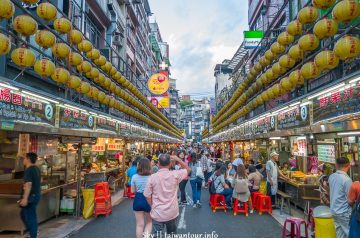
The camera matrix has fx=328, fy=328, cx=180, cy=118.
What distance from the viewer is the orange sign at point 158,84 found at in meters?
28.3

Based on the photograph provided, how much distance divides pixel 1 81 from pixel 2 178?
16.7 feet

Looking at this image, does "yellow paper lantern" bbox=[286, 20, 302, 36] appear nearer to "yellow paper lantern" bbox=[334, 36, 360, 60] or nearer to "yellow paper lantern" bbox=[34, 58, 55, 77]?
"yellow paper lantern" bbox=[334, 36, 360, 60]

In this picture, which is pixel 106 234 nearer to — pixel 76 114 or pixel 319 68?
pixel 76 114

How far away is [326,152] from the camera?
46.2ft

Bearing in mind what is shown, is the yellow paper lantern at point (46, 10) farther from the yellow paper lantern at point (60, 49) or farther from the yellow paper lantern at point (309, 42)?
the yellow paper lantern at point (309, 42)

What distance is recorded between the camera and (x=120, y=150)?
23922 mm

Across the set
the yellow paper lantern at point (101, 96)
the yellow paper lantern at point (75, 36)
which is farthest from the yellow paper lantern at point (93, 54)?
the yellow paper lantern at point (101, 96)

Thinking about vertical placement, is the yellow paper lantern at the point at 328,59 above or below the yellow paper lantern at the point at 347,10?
below

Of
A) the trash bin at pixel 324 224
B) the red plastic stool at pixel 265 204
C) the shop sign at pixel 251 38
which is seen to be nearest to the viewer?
the trash bin at pixel 324 224

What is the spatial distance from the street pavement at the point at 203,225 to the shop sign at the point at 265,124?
17.3 ft

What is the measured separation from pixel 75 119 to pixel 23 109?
3.86 meters

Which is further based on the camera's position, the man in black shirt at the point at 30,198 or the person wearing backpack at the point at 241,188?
the person wearing backpack at the point at 241,188

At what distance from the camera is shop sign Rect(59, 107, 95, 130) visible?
414 inches

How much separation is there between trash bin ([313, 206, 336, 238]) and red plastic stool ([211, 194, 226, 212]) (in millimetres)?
5300
